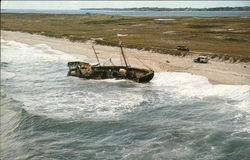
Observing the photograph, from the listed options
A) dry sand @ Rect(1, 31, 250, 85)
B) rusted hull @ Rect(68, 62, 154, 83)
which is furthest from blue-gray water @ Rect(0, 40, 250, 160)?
dry sand @ Rect(1, 31, 250, 85)

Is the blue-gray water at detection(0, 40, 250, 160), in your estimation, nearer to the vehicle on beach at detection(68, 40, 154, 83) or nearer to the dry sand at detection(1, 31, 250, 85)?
the vehicle on beach at detection(68, 40, 154, 83)

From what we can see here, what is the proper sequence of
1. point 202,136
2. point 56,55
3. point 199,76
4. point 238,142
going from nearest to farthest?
point 238,142, point 202,136, point 199,76, point 56,55

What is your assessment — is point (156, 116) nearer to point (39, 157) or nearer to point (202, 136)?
point (202, 136)

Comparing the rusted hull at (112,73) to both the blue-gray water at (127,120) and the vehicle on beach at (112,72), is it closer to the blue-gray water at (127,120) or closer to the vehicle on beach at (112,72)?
the vehicle on beach at (112,72)

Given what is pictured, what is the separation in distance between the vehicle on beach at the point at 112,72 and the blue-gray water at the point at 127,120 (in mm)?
1045

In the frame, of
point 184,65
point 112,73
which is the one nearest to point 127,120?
point 112,73

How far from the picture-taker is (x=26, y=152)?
24.8 m

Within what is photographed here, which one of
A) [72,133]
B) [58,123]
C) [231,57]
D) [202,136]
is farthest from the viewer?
[231,57]

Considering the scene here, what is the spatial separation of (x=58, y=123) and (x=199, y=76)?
21.7 m

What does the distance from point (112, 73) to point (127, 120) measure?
17144 mm

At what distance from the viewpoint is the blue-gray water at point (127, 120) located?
2405cm

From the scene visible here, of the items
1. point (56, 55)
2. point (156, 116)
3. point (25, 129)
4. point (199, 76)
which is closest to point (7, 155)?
point (25, 129)

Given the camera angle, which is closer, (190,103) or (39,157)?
(39,157)

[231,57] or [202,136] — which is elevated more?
[231,57]
